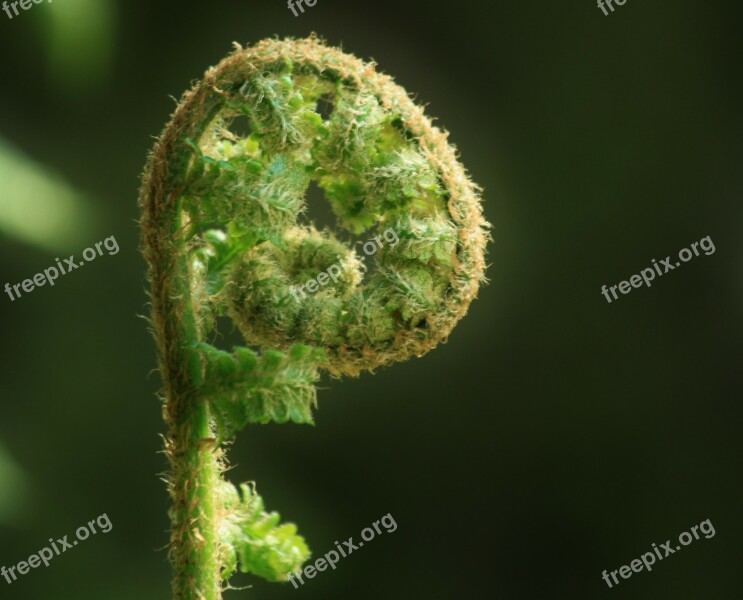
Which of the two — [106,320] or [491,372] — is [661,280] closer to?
[491,372]

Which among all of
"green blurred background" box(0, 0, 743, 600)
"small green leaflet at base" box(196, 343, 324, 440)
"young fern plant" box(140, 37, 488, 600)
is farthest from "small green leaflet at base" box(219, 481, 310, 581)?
"green blurred background" box(0, 0, 743, 600)

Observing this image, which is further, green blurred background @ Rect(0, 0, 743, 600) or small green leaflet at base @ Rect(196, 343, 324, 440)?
green blurred background @ Rect(0, 0, 743, 600)

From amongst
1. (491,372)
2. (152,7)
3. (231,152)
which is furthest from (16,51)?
(231,152)

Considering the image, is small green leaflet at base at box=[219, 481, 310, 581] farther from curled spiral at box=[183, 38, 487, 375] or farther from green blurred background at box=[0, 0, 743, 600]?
green blurred background at box=[0, 0, 743, 600]

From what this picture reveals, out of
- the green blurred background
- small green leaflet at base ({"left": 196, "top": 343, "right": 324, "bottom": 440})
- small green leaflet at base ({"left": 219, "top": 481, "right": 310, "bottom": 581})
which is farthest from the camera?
the green blurred background

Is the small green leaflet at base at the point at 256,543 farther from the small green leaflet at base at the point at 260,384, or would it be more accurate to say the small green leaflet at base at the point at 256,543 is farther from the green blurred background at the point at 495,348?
the green blurred background at the point at 495,348

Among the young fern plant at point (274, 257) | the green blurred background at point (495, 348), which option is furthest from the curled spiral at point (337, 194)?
the green blurred background at point (495, 348)

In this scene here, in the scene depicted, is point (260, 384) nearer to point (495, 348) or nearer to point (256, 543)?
point (256, 543)

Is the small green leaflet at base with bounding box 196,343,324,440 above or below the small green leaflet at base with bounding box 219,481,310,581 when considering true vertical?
above
